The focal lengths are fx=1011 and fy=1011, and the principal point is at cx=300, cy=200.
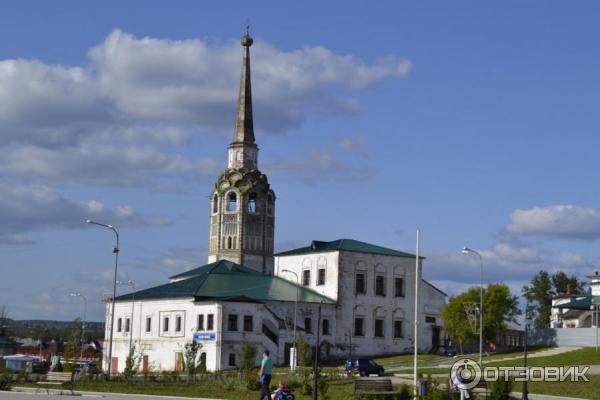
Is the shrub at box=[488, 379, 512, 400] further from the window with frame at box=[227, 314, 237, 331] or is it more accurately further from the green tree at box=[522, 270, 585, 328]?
the green tree at box=[522, 270, 585, 328]

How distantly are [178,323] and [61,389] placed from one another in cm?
3689

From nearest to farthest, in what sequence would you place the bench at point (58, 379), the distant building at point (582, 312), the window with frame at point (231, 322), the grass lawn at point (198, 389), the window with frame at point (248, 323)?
the grass lawn at point (198, 389) → the bench at point (58, 379) → the window with frame at point (231, 322) → the window with frame at point (248, 323) → the distant building at point (582, 312)

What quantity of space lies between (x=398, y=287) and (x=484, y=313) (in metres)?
9.25

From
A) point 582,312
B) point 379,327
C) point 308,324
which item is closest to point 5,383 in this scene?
point 308,324

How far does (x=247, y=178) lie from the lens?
343 feet

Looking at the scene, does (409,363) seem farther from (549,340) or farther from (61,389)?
(61,389)

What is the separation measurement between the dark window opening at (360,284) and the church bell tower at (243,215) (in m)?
18.3

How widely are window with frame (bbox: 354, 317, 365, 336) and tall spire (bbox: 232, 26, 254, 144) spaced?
94.1ft

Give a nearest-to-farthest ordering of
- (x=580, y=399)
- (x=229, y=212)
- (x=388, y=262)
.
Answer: (x=580, y=399)
(x=388, y=262)
(x=229, y=212)

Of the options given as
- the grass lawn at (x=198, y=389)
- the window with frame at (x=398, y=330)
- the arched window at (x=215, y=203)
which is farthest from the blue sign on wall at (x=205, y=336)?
the arched window at (x=215, y=203)

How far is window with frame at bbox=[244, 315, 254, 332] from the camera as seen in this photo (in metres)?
76.1

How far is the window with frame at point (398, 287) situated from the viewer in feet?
293

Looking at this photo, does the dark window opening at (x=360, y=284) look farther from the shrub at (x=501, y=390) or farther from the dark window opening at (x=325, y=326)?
the shrub at (x=501, y=390)

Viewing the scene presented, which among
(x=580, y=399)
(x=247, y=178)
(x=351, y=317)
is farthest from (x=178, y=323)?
(x=580, y=399)
